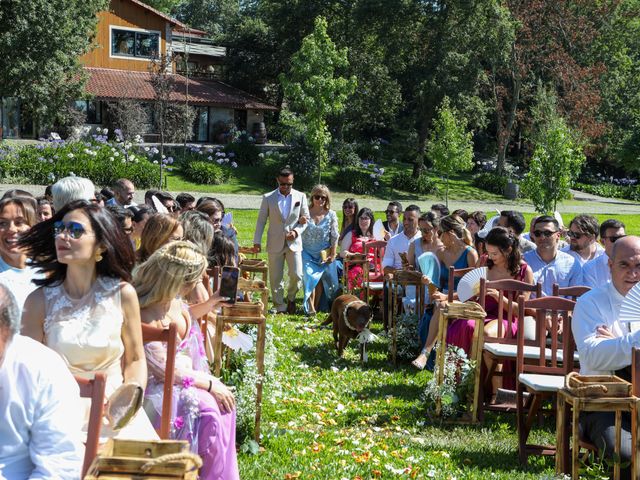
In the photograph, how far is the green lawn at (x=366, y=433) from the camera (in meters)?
6.12

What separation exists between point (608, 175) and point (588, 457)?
58.7 m

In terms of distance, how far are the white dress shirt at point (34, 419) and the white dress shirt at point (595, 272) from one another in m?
6.31

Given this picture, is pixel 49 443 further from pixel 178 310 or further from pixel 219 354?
pixel 219 354

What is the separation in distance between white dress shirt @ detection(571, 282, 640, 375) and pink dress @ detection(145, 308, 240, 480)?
89.8 inches

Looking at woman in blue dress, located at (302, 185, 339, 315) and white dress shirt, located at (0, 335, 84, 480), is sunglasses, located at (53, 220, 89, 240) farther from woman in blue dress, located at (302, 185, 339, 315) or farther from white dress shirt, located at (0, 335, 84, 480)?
woman in blue dress, located at (302, 185, 339, 315)

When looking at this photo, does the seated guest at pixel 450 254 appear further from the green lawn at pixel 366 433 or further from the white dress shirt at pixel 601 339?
the white dress shirt at pixel 601 339

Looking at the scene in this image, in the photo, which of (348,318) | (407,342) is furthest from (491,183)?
(348,318)

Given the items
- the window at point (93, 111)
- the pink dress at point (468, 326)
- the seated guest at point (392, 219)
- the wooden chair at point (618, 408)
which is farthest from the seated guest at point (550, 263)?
the window at point (93, 111)

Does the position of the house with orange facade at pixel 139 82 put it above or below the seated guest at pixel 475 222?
above

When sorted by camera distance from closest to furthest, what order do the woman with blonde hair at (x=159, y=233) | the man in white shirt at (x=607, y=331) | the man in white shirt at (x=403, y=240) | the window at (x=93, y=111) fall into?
the man in white shirt at (x=607, y=331)
the woman with blonde hair at (x=159, y=233)
the man in white shirt at (x=403, y=240)
the window at (x=93, y=111)

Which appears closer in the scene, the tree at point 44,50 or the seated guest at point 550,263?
the seated guest at point 550,263

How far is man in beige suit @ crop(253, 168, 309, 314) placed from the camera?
12.9 m

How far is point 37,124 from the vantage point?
4516 centimetres

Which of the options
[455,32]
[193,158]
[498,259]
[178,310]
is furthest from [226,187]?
[178,310]
